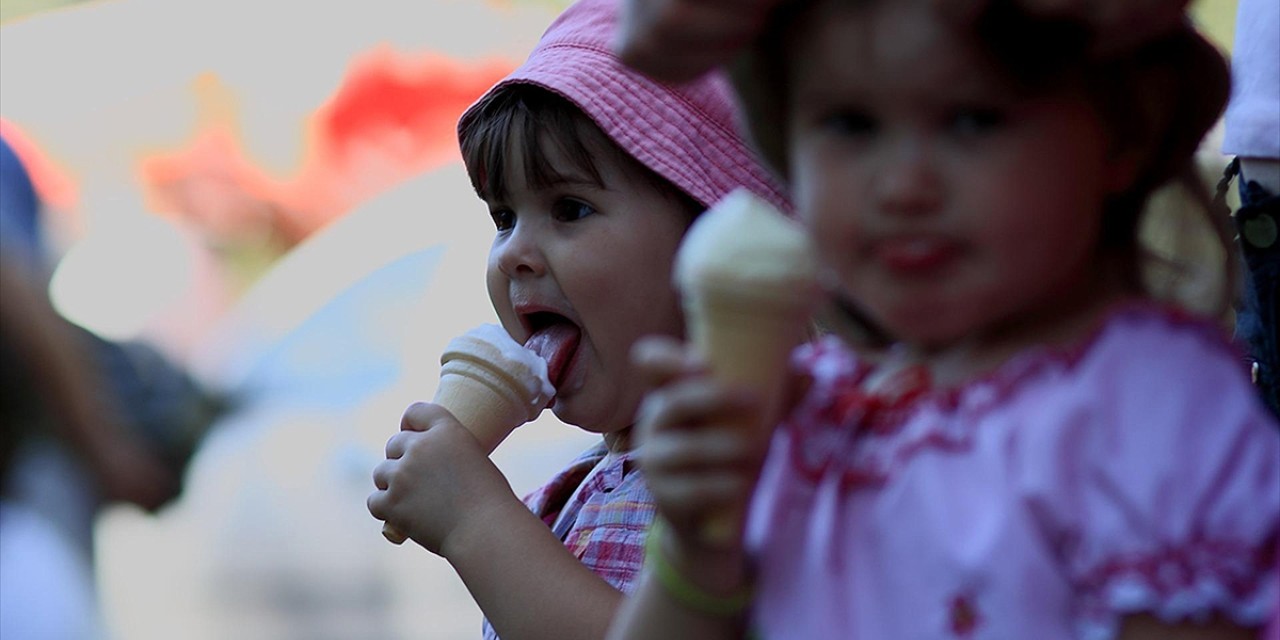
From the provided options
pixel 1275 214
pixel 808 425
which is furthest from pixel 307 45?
pixel 808 425

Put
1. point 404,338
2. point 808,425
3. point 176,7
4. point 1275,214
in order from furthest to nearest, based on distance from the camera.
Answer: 1. point 176,7
2. point 404,338
3. point 1275,214
4. point 808,425

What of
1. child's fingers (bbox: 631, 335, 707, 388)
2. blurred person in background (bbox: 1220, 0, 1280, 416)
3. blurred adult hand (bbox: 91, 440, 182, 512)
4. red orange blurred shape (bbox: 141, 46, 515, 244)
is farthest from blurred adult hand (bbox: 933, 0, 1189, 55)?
red orange blurred shape (bbox: 141, 46, 515, 244)

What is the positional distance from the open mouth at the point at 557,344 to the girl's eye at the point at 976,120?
3.34ft

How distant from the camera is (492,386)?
189 cm

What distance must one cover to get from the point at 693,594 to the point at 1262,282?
3.18 ft

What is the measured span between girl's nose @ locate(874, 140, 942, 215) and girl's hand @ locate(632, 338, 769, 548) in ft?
0.51

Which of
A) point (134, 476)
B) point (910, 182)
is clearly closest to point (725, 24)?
point (910, 182)

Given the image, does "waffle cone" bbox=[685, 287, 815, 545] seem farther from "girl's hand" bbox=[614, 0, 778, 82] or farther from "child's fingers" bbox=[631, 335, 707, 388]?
"girl's hand" bbox=[614, 0, 778, 82]

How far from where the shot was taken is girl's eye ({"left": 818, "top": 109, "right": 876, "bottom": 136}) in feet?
3.34

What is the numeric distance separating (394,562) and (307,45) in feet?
6.06

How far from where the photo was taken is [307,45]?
214 inches

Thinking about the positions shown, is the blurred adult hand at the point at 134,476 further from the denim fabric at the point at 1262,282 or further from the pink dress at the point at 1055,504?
the pink dress at the point at 1055,504

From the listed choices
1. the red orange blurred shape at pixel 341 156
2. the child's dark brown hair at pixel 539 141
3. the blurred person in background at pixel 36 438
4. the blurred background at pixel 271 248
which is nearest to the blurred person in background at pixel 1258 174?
the child's dark brown hair at pixel 539 141

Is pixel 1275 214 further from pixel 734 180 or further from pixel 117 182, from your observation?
pixel 117 182
